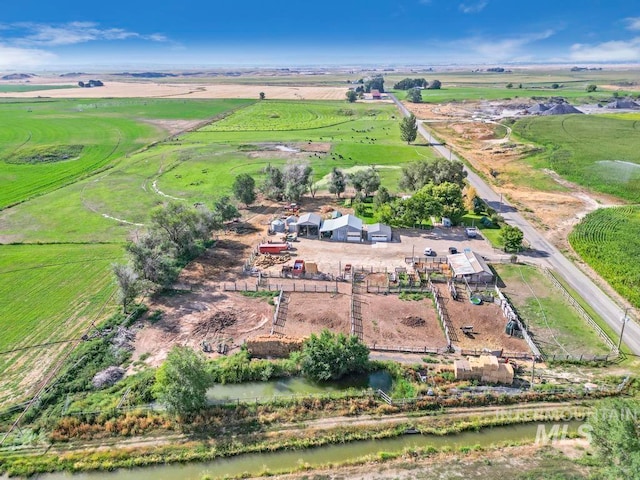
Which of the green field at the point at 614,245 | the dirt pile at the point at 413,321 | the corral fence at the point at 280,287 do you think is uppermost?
the green field at the point at 614,245

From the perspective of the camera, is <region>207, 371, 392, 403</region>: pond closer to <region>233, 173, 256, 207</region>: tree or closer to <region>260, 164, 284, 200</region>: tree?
<region>233, 173, 256, 207</region>: tree

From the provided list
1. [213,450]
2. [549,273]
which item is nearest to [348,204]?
[549,273]

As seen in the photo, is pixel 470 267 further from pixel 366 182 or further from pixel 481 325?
pixel 366 182

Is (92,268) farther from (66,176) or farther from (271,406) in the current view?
(66,176)

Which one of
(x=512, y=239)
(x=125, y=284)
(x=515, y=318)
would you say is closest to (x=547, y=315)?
(x=515, y=318)

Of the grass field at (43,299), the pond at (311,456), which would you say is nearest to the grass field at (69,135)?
the grass field at (43,299)

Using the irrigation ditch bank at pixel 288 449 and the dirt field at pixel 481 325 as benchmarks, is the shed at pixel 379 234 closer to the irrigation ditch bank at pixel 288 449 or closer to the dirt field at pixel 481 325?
the dirt field at pixel 481 325

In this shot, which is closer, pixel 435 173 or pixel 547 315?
pixel 547 315
